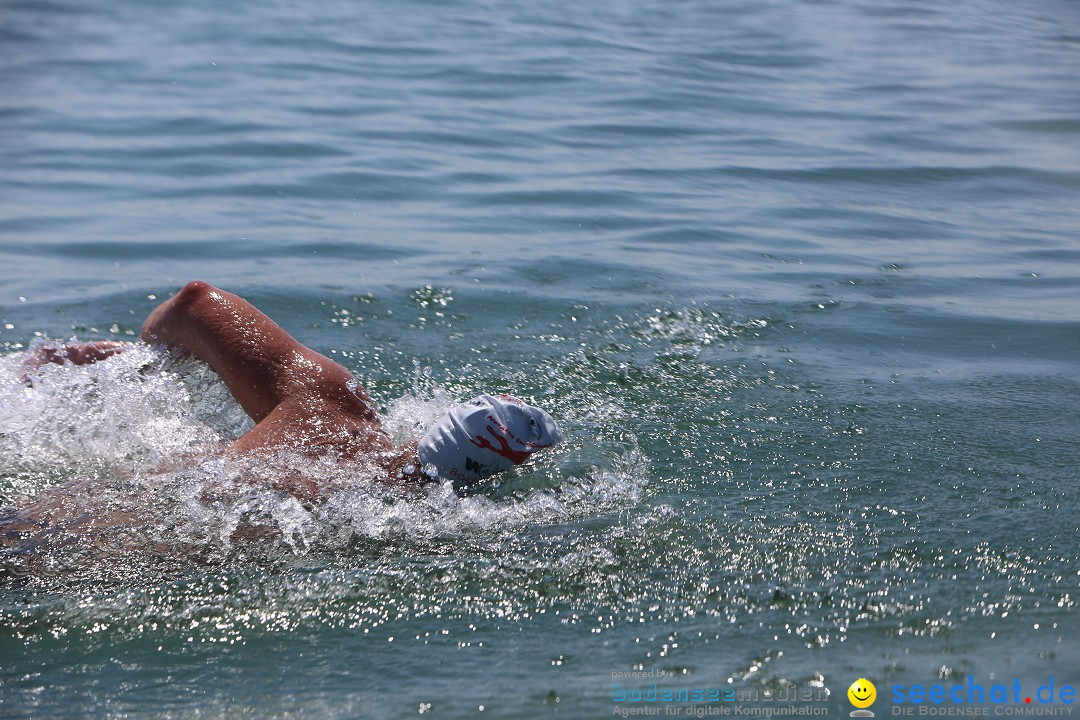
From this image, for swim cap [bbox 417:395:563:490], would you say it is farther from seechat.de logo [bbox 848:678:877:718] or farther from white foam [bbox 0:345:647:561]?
seechat.de logo [bbox 848:678:877:718]

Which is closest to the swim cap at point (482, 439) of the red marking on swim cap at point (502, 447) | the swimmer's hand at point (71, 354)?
the red marking on swim cap at point (502, 447)

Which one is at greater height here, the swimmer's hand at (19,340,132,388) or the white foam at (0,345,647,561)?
the swimmer's hand at (19,340,132,388)

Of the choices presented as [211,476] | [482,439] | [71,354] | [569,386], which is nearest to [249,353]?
[211,476]

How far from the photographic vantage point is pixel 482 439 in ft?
14.7

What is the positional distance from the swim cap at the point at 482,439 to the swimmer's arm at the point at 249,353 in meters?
0.37

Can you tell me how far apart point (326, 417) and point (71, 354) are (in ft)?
5.12

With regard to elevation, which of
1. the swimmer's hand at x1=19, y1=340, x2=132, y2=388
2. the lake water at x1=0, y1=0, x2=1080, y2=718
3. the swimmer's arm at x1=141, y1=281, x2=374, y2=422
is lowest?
the lake water at x1=0, y1=0, x2=1080, y2=718

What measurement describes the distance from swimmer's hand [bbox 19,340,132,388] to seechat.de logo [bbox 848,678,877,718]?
3363 millimetres

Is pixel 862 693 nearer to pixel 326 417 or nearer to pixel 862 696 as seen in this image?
pixel 862 696

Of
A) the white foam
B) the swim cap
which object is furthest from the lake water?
the swim cap

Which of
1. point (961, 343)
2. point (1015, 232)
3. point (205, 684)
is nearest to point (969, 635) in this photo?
point (205, 684)

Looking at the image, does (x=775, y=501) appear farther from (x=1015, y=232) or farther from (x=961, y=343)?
(x=1015, y=232)

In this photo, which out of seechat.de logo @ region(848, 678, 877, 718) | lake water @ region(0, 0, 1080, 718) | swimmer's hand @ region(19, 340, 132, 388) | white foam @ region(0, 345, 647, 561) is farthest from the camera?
swimmer's hand @ region(19, 340, 132, 388)

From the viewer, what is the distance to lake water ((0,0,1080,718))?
3658 millimetres
